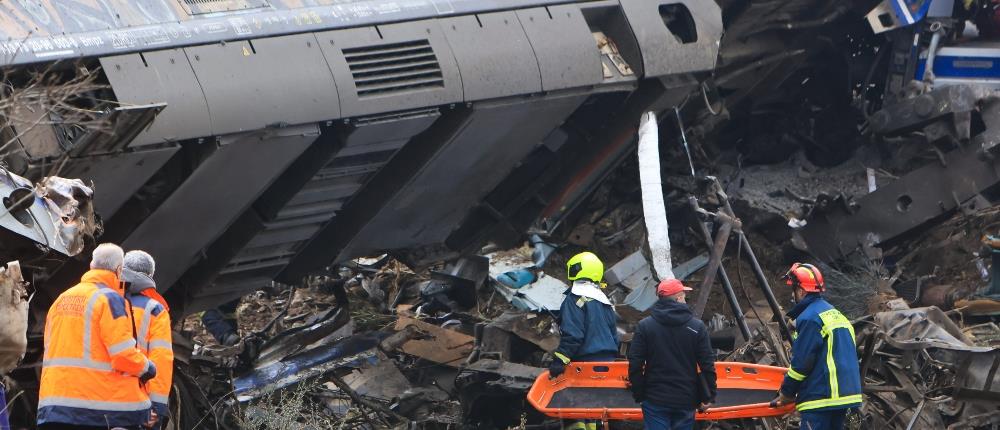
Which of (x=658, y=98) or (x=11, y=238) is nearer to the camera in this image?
(x=11, y=238)

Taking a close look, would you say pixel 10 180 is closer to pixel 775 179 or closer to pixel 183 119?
pixel 183 119

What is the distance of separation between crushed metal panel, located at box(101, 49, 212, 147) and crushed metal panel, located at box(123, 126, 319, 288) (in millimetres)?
249

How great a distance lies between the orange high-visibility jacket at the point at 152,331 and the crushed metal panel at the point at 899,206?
247 inches

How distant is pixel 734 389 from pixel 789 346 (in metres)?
1.03

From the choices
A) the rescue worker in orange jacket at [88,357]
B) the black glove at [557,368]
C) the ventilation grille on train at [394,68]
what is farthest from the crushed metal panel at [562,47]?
the rescue worker in orange jacket at [88,357]

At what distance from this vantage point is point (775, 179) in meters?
11.6

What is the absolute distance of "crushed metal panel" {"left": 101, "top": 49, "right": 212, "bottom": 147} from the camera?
6.79 metres

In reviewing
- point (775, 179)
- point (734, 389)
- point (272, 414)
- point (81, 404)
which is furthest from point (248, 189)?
point (775, 179)

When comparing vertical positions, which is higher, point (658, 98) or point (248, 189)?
point (248, 189)

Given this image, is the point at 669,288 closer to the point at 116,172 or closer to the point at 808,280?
the point at 808,280

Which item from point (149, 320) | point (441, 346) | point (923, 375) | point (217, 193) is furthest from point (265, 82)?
point (923, 375)

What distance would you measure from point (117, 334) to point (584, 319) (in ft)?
8.84

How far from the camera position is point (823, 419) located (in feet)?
21.1

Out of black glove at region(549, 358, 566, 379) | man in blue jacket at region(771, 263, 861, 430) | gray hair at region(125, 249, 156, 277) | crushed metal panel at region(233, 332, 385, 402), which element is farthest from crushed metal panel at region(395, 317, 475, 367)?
gray hair at region(125, 249, 156, 277)
